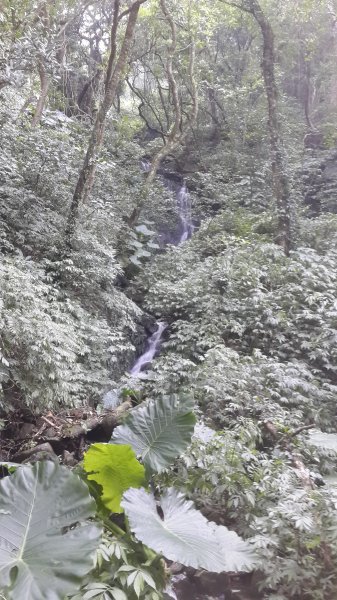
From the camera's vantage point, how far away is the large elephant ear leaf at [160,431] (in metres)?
2.29

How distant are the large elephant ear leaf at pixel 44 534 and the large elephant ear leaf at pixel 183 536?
0.25 metres

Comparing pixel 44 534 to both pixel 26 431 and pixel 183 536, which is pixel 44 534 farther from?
pixel 26 431

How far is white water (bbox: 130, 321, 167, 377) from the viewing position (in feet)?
21.7

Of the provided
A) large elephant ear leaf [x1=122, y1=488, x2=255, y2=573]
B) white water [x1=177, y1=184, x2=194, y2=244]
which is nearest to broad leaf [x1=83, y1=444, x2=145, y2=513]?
large elephant ear leaf [x1=122, y1=488, x2=255, y2=573]

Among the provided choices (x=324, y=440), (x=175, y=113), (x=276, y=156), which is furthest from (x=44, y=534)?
(x=175, y=113)

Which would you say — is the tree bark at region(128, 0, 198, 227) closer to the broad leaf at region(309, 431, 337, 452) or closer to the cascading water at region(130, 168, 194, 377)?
the cascading water at region(130, 168, 194, 377)

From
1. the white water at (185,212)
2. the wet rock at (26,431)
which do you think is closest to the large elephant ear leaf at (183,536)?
the wet rock at (26,431)

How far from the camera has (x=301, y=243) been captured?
8.39 meters

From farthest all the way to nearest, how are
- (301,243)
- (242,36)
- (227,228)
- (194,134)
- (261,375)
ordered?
(242,36), (194,134), (227,228), (301,243), (261,375)

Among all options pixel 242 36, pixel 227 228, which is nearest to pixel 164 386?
pixel 227 228

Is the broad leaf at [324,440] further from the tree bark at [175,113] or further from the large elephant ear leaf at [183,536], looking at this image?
the tree bark at [175,113]

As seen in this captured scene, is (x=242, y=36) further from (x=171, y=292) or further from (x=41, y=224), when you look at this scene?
(x=41, y=224)

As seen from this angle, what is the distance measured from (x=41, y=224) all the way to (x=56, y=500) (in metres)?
4.53

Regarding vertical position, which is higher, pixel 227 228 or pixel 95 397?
pixel 227 228
